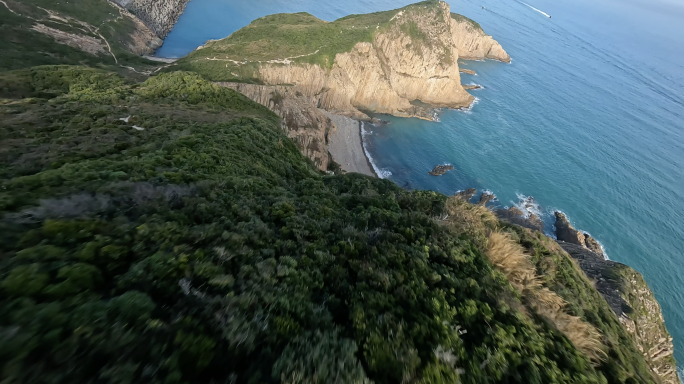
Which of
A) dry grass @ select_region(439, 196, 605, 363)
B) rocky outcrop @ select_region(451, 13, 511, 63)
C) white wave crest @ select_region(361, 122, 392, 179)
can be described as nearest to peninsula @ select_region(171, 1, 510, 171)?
white wave crest @ select_region(361, 122, 392, 179)

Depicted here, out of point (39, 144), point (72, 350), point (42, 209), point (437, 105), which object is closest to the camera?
point (72, 350)

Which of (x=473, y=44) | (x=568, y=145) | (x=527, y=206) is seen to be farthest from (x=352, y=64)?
(x=473, y=44)

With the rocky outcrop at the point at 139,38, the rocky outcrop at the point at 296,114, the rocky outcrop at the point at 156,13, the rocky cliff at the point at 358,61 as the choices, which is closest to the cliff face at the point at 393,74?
the rocky cliff at the point at 358,61

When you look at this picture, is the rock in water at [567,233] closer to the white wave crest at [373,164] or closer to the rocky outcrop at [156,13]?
the white wave crest at [373,164]

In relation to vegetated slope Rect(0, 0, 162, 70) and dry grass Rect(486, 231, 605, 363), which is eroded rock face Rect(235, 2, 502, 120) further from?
dry grass Rect(486, 231, 605, 363)

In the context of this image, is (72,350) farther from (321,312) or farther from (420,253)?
(420,253)

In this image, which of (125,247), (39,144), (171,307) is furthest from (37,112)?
(171,307)
